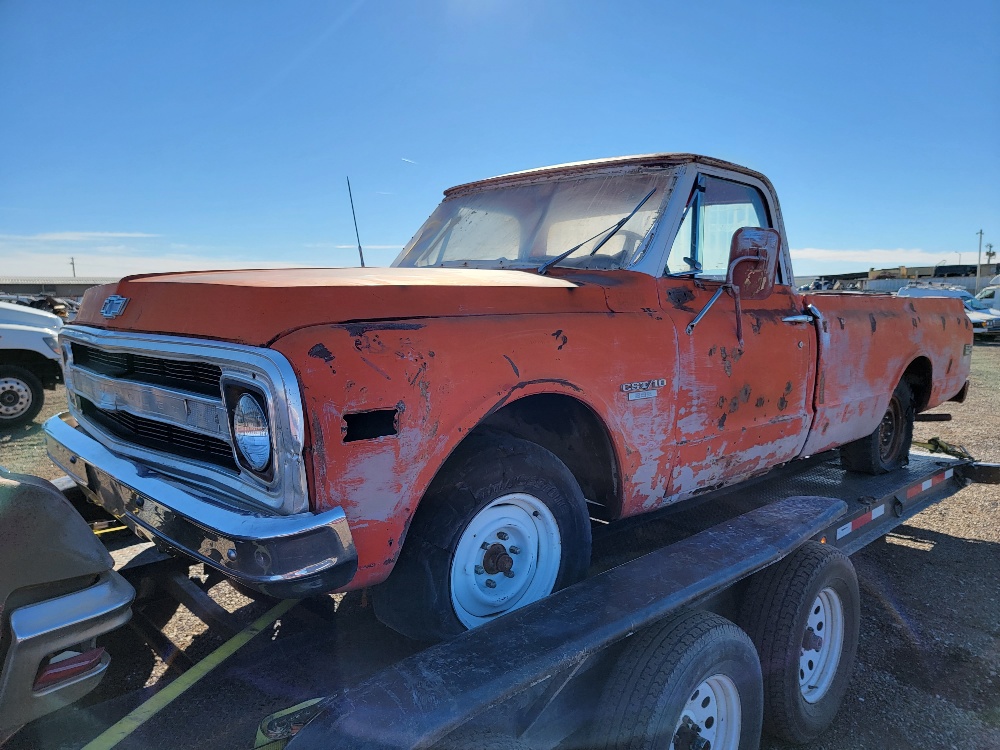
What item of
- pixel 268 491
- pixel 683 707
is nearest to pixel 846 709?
pixel 683 707

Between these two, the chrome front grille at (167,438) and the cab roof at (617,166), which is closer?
the chrome front grille at (167,438)

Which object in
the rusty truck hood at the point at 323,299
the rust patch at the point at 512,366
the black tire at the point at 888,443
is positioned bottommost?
the black tire at the point at 888,443

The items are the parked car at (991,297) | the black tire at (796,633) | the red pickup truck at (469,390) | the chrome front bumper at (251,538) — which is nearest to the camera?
the chrome front bumper at (251,538)

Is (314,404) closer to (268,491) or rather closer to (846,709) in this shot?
(268,491)

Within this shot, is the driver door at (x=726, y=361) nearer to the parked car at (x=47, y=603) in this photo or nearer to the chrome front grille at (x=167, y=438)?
the chrome front grille at (x=167, y=438)

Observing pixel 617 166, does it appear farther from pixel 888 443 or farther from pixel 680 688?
pixel 888 443

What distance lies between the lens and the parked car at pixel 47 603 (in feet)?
5.65

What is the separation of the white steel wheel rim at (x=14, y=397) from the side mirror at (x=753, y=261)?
8.04 meters

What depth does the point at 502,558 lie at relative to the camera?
2.27 m

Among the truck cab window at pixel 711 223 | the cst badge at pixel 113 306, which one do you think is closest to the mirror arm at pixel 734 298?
the truck cab window at pixel 711 223

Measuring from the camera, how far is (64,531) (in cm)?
188

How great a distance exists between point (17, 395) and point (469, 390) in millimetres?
7836

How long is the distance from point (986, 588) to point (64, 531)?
467 centimetres

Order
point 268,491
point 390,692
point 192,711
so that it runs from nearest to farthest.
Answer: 1. point 390,692
2. point 268,491
3. point 192,711
